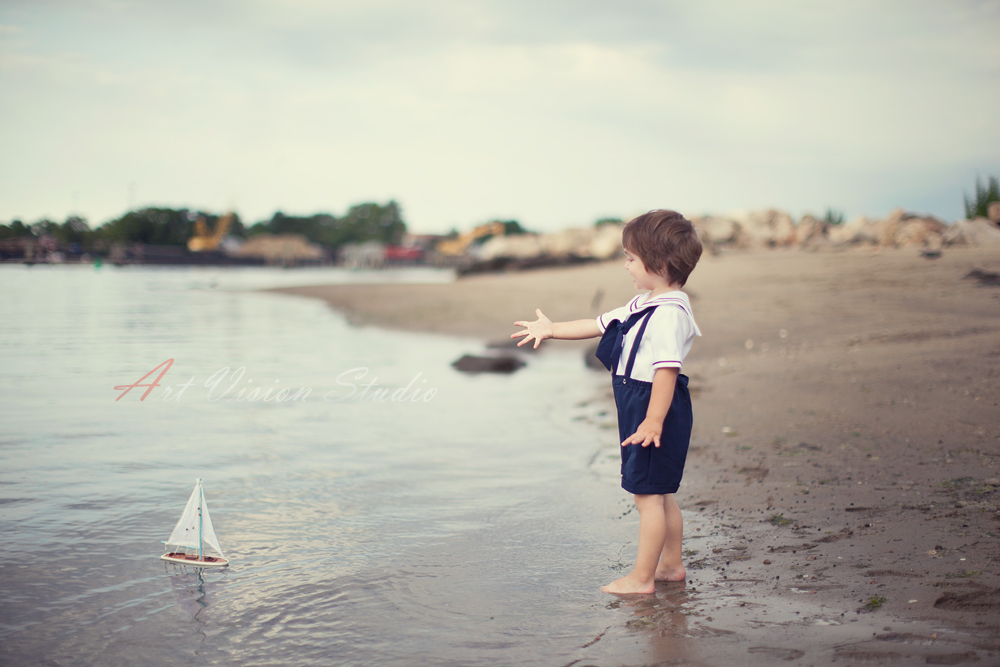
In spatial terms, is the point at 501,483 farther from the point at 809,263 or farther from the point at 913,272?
the point at 809,263

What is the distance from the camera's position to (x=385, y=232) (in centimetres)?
17875

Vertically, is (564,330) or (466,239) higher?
(466,239)

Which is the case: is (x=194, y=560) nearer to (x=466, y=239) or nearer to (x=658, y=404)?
(x=658, y=404)

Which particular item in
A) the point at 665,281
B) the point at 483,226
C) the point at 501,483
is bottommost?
the point at 501,483

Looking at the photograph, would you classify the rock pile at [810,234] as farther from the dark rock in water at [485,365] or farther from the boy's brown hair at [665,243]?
the boy's brown hair at [665,243]

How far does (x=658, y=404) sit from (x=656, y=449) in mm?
214

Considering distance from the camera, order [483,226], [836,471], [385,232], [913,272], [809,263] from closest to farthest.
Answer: [836,471], [913,272], [809,263], [483,226], [385,232]

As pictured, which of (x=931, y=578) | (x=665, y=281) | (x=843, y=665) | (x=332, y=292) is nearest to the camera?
(x=843, y=665)

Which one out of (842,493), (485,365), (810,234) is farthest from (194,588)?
(810,234)

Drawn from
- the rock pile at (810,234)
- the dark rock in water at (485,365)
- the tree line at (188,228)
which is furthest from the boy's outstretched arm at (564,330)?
the tree line at (188,228)

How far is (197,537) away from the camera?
9.89ft

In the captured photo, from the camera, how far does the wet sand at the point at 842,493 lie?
2.34 m

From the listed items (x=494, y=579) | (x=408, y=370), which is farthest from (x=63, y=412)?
(x=494, y=579)

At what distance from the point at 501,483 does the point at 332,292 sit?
2878cm
